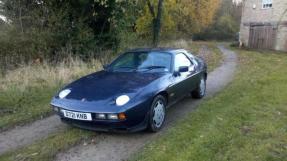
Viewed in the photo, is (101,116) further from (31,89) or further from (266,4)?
(266,4)

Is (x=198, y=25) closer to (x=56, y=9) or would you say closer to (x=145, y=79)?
(x=56, y=9)

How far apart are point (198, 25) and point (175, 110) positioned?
28.7 metres

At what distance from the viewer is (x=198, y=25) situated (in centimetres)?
3312

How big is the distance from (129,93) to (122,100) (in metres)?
0.20

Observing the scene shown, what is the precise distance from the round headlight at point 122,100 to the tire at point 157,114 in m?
0.54

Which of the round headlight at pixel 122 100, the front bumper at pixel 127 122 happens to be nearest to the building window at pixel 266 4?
the front bumper at pixel 127 122

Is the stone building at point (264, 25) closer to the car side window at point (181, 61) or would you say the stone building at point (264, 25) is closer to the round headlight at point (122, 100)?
the car side window at point (181, 61)

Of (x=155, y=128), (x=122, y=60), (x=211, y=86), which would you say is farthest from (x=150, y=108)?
(x=211, y=86)

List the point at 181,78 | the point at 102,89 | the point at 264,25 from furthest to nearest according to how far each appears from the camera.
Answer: the point at 264,25
the point at 181,78
the point at 102,89

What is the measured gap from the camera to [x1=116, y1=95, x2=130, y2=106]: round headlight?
13.9 ft

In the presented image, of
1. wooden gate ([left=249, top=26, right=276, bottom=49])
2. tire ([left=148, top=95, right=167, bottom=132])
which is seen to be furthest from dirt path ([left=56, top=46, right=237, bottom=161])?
wooden gate ([left=249, top=26, right=276, bottom=49])

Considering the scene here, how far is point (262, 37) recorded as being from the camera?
78.7 ft

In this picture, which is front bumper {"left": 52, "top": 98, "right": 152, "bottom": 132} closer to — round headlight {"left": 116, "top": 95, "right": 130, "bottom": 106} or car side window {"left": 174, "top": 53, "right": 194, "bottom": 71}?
round headlight {"left": 116, "top": 95, "right": 130, "bottom": 106}

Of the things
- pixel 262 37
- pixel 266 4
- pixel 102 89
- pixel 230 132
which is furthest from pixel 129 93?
pixel 266 4
